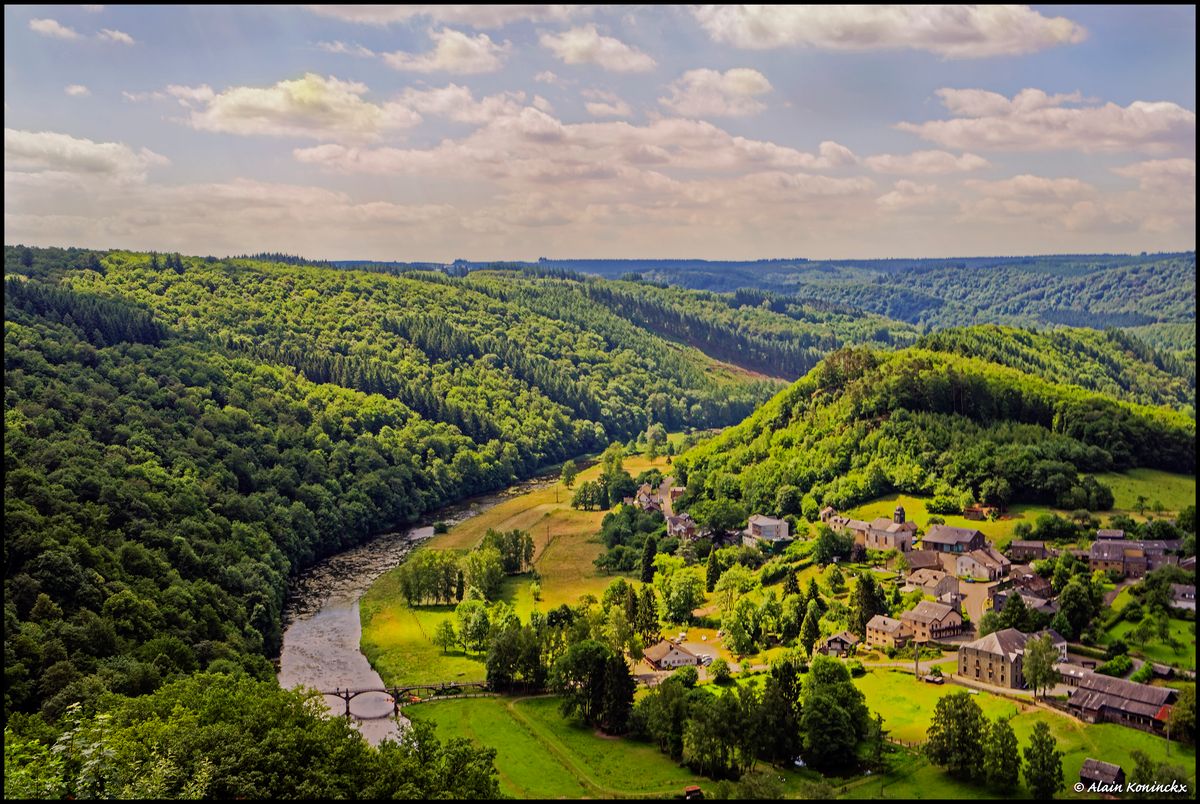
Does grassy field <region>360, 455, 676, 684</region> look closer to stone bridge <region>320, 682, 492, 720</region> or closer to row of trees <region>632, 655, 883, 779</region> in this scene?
stone bridge <region>320, 682, 492, 720</region>

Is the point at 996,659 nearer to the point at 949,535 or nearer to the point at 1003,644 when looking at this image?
the point at 1003,644

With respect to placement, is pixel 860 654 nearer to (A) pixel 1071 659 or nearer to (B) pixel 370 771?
(A) pixel 1071 659

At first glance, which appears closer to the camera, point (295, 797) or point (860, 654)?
point (295, 797)

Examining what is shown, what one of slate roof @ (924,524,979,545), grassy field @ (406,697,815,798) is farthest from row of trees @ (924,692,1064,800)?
slate roof @ (924,524,979,545)

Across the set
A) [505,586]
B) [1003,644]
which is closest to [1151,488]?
[1003,644]

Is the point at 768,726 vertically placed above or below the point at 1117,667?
below

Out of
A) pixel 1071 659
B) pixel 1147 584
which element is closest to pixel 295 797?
pixel 1071 659

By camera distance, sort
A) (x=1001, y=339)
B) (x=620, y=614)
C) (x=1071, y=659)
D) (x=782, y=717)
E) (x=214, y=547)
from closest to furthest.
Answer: (x=782, y=717), (x=1071, y=659), (x=620, y=614), (x=214, y=547), (x=1001, y=339)
